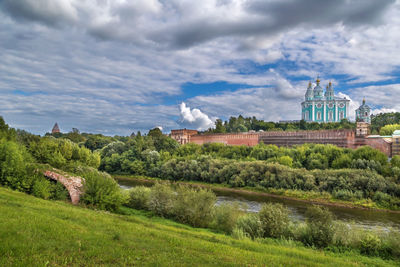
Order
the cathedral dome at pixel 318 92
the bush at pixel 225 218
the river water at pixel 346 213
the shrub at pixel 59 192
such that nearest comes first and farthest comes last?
the bush at pixel 225 218 → the shrub at pixel 59 192 → the river water at pixel 346 213 → the cathedral dome at pixel 318 92

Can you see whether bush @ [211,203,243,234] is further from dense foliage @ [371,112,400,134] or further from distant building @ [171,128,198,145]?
dense foliage @ [371,112,400,134]

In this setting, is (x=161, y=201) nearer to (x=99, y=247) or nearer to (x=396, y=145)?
(x=99, y=247)

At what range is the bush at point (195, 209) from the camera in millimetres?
20922

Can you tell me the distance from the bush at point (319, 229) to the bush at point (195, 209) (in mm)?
6653

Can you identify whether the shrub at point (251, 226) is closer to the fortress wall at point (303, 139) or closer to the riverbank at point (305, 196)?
the riverbank at point (305, 196)

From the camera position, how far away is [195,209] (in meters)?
21.0

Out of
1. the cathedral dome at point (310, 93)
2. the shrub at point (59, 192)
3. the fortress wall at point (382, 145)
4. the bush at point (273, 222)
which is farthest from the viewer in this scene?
the cathedral dome at point (310, 93)

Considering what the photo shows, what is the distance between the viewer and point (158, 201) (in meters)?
23.1

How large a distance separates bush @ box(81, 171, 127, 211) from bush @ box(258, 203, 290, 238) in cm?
1025

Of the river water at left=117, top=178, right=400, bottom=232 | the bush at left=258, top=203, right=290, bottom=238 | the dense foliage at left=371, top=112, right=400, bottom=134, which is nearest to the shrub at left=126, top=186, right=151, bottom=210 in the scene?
the river water at left=117, top=178, right=400, bottom=232

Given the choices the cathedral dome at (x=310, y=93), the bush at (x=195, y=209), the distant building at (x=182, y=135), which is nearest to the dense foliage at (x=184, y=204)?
the bush at (x=195, y=209)

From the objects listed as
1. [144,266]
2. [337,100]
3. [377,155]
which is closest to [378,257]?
[144,266]

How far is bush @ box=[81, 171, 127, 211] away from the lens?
20422 millimetres

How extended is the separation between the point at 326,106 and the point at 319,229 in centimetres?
10826
